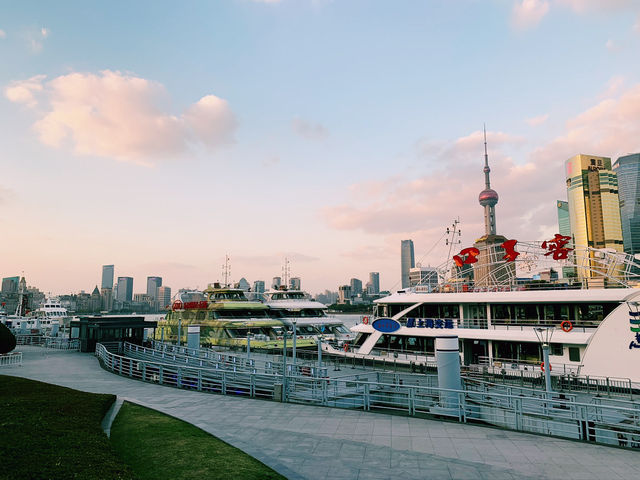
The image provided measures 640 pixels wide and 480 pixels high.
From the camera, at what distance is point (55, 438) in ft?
33.4

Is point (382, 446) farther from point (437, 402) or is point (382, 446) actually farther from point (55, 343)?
point (55, 343)

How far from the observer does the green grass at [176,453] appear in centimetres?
915

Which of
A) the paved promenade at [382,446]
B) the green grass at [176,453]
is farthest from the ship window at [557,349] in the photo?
the green grass at [176,453]

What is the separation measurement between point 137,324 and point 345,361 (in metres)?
19.7

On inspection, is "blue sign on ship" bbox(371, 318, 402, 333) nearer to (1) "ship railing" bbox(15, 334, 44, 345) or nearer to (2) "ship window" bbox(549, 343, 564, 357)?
(2) "ship window" bbox(549, 343, 564, 357)

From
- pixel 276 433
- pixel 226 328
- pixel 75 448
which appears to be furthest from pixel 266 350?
pixel 75 448

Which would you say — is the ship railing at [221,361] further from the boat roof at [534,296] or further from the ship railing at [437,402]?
the boat roof at [534,296]

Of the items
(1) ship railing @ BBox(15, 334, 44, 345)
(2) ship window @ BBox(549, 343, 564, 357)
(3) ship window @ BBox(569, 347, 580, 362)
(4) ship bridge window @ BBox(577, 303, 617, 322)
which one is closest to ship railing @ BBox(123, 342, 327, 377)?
(2) ship window @ BBox(549, 343, 564, 357)

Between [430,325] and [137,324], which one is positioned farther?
[137,324]

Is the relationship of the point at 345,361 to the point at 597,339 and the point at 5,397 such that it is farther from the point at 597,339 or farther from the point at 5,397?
the point at 5,397

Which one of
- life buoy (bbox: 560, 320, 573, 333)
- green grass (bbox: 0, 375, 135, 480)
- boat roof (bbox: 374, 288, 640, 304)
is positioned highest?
boat roof (bbox: 374, 288, 640, 304)

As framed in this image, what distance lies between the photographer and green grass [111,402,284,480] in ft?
30.0

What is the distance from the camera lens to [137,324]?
39.3m

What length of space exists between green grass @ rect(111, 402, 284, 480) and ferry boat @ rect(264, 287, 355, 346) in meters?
37.2
